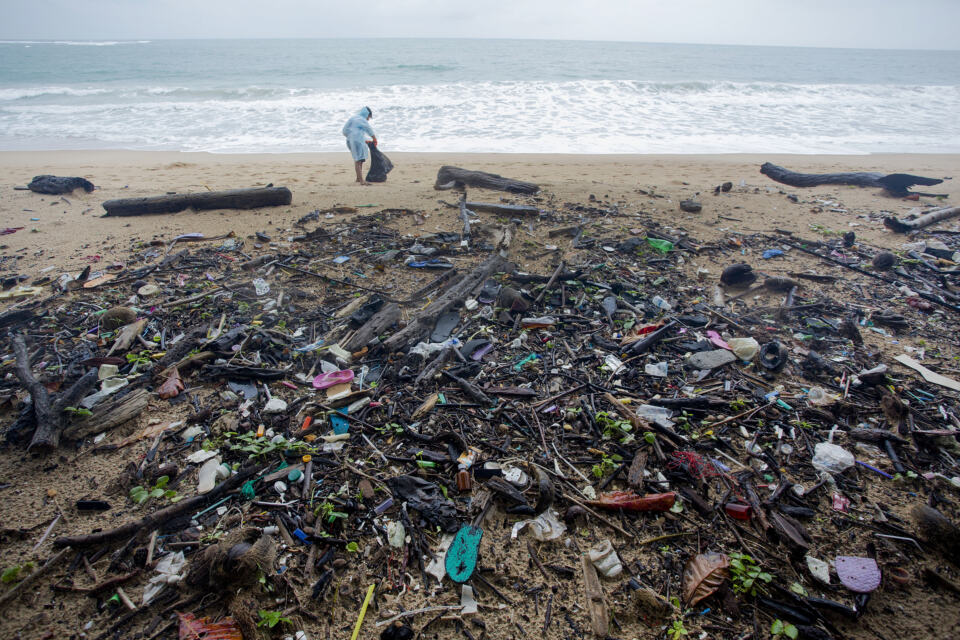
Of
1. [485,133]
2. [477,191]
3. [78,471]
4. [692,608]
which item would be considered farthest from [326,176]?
[692,608]

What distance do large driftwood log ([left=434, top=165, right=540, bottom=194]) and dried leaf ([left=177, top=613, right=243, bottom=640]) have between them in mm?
7711

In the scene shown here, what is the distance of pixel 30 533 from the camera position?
2420 mm

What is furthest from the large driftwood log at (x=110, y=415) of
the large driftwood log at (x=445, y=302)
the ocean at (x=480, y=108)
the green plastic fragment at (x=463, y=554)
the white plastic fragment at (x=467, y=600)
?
the ocean at (x=480, y=108)

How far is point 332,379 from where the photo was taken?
3.64 meters

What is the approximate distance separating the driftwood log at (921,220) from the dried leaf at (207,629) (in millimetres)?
10034

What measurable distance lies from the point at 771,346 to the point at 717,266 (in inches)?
84.4

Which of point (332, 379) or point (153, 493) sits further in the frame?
point (332, 379)

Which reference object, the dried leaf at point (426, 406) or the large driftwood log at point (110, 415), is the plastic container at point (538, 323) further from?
the large driftwood log at point (110, 415)

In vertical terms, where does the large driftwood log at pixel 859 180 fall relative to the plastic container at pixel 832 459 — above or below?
above

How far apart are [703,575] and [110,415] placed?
14.2 feet

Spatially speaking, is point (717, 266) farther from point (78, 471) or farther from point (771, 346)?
point (78, 471)

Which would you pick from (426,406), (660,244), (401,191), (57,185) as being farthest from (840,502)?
(57,185)

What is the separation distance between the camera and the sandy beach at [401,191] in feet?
22.3

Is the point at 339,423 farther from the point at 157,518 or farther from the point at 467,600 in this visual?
the point at 467,600
